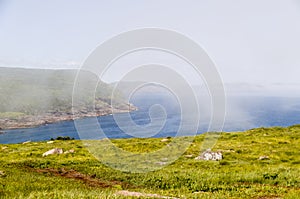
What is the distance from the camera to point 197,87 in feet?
98.8

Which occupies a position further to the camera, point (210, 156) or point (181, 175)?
point (210, 156)

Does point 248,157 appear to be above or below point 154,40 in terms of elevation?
below

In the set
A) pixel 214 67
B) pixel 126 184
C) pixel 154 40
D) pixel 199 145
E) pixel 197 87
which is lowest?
pixel 199 145

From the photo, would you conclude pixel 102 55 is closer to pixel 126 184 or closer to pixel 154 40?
pixel 154 40

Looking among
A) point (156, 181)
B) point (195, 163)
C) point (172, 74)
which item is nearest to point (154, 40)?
point (172, 74)

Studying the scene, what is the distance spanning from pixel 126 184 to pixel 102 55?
38.2 feet

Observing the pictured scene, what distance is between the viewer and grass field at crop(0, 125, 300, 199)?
16312 millimetres

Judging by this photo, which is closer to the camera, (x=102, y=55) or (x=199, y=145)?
(x=102, y=55)

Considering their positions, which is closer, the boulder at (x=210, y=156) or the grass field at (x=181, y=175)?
the grass field at (x=181, y=175)

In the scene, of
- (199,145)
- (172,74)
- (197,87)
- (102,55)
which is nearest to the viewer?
(102,55)

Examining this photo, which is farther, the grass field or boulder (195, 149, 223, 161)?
boulder (195, 149, 223, 161)

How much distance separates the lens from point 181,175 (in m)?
27.3

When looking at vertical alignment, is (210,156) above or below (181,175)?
below

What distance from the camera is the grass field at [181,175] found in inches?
642
